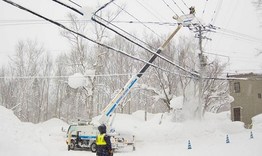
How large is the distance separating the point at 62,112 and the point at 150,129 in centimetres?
4632

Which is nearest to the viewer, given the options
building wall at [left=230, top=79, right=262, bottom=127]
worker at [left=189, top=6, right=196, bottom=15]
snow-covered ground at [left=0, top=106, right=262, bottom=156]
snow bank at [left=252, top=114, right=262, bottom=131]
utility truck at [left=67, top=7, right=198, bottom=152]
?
worker at [left=189, top=6, right=196, bottom=15]

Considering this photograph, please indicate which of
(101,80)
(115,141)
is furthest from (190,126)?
(101,80)

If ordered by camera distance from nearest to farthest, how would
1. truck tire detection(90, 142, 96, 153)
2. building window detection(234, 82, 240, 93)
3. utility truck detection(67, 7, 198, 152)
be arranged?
truck tire detection(90, 142, 96, 153), utility truck detection(67, 7, 198, 152), building window detection(234, 82, 240, 93)

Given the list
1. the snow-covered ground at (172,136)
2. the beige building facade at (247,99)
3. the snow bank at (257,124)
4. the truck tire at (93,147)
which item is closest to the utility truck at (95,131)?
the truck tire at (93,147)

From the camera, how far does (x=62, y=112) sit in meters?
71.1

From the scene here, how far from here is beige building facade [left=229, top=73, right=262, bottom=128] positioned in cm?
3903

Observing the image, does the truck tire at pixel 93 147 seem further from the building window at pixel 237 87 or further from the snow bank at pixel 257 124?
the building window at pixel 237 87

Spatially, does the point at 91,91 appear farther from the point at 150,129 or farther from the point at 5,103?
the point at 5,103

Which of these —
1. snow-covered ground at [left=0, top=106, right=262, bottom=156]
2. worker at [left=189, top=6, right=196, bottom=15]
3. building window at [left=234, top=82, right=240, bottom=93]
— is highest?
worker at [left=189, top=6, right=196, bottom=15]

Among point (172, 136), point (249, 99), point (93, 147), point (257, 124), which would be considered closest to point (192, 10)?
point (93, 147)

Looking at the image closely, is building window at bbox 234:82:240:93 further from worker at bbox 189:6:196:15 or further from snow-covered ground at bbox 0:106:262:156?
worker at bbox 189:6:196:15

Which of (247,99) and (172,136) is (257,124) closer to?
(247,99)

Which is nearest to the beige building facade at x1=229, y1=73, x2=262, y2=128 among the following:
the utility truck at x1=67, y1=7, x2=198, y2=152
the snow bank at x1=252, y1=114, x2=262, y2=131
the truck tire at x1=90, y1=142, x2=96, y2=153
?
the snow bank at x1=252, y1=114, x2=262, y2=131

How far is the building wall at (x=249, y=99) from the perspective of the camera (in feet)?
128
